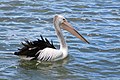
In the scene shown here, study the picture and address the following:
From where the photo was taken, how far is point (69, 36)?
1054cm

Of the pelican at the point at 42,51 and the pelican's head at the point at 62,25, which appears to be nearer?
the pelican at the point at 42,51

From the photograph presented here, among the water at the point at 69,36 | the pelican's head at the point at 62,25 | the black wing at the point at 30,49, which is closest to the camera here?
the water at the point at 69,36

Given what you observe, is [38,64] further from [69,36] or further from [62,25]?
[69,36]

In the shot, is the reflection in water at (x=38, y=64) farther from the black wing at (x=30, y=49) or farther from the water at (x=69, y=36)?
the black wing at (x=30, y=49)

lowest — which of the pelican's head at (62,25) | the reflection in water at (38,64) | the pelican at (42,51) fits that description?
the reflection in water at (38,64)

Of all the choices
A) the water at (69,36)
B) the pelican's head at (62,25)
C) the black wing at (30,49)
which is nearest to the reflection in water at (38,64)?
the water at (69,36)

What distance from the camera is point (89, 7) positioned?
13438 mm

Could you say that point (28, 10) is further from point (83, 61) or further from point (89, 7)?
point (83, 61)

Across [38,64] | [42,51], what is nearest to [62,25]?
[42,51]

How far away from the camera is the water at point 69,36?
8.33 m

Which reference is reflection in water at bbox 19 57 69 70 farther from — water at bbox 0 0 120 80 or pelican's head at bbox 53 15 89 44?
pelican's head at bbox 53 15 89 44

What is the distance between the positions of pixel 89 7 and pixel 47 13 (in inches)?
56.2

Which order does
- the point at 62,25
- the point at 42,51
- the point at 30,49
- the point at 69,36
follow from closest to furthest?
the point at 30,49 → the point at 42,51 → the point at 62,25 → the point at 69,36

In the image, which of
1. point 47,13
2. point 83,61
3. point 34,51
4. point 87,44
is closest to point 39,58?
point 34,51
